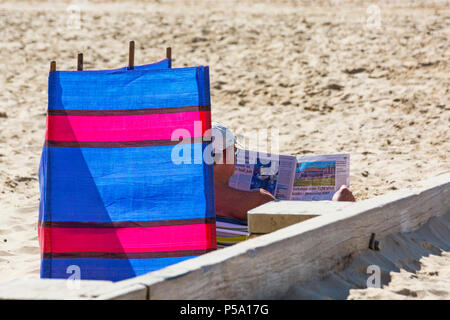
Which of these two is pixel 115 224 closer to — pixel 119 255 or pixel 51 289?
pixel 119 255

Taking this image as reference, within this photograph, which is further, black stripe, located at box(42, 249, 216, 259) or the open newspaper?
the open newspaper

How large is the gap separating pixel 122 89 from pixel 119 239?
0.78 meters

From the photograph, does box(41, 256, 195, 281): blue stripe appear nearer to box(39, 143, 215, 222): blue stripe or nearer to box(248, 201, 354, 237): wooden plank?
box(39, 143, 215, 222): blue stripe

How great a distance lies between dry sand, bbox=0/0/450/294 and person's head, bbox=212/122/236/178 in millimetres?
1360

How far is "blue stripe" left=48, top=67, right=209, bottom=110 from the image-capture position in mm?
3400

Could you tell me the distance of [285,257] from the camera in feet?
8.68

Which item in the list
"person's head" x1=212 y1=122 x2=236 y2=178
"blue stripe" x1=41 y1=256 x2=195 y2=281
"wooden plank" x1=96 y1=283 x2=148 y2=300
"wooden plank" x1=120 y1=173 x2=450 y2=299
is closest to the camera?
"wooden plank" x1=96 y1=283 x2=148 y2=300

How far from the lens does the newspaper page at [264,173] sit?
4094mm


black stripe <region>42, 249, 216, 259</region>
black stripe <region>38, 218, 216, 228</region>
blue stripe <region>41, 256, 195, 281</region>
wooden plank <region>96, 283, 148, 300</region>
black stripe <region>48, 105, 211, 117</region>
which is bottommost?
blue stripe <region>41, 256, 195, 281</region>

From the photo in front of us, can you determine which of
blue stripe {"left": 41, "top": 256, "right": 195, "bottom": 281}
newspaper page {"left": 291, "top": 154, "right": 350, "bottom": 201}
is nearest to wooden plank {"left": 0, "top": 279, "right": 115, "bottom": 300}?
blue stripe {"left": 41, "top": 256, "right": 195, "bottom": 281}

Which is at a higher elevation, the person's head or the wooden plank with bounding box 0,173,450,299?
the person's head

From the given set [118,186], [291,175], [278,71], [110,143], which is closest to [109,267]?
[118,186]

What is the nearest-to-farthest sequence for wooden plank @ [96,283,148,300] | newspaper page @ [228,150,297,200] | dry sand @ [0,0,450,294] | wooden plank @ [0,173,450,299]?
wooden plank @ [96,283,148,300] → wooden plank @ [0,173,450,299] → newspaper page @ [228,150,297,200] → dry sand @ [0,0,450,294]

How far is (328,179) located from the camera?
4.12m
